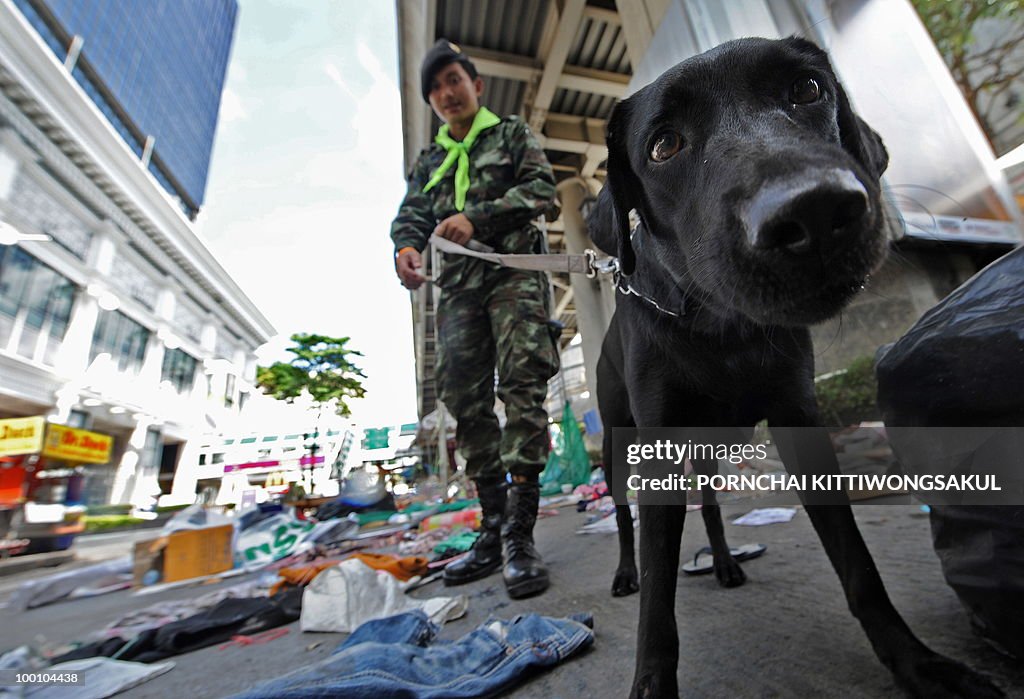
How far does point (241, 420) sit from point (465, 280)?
4769 centimetres

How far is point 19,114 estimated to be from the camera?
1925cm

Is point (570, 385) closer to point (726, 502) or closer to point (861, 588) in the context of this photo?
point (726, 502)

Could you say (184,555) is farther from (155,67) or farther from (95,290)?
(155,67)

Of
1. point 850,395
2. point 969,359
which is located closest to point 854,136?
point 969,359

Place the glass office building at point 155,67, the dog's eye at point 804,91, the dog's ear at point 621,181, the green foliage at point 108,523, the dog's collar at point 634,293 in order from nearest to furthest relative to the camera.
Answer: the dog's eye at point 804,91
the dog's collar at point 634,293
the dog's ear at point 621,181
the green foliage at point 108,523
the glass office building at point 155,67

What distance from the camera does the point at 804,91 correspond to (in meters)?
1.08

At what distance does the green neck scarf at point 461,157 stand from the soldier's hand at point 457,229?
1.23 feet

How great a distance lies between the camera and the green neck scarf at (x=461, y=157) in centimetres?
290

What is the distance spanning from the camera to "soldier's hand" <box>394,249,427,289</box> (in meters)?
2.77

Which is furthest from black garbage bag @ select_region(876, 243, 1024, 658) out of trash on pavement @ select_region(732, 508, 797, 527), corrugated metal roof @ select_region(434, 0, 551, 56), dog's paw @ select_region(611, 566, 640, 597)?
corrugated metal roof @ select_region(434, 0, 551, 56)

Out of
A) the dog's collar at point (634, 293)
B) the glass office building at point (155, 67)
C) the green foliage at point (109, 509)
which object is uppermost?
the glass office building at point (155, 67)

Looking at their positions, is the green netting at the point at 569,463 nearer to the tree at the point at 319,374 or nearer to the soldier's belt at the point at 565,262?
the soldier's belt at the point at 565,262

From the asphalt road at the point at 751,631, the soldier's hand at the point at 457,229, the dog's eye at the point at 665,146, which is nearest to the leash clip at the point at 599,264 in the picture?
the dog's eye at the point at 665,146

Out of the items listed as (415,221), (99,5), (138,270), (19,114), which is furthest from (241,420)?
(415,221)
